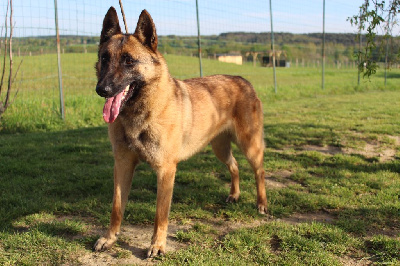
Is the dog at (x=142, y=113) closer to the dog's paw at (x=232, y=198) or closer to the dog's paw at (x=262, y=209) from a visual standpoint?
the dog's paw at (x=232, y=198)

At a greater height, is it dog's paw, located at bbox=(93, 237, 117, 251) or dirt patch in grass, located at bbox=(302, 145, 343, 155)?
dirt patch in grass, located at bbox=(302, 145, 343, 155)

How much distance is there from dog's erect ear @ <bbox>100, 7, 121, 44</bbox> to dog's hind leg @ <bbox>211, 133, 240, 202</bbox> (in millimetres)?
1811

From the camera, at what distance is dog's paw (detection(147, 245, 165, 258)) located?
121 inches

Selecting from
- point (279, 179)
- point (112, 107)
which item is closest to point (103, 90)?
point (112, 107)

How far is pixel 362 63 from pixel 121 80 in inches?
151

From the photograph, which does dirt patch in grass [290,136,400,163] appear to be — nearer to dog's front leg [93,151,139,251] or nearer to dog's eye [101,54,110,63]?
dog's front leg [93,151,139,251]

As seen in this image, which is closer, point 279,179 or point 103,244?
point 103,244

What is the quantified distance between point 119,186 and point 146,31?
1385 mm

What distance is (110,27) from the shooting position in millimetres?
3279

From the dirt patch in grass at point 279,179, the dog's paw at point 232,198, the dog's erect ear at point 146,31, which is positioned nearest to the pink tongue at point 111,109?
the dog's erect ear at point 146,31

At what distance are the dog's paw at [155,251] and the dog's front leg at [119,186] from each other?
38 cm

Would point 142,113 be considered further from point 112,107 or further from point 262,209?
point 262,209

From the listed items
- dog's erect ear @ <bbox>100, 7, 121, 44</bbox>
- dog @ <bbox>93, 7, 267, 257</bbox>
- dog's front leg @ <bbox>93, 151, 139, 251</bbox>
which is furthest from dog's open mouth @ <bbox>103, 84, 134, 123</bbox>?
dog's erect ear @ <bbox>100, 7, 121, 44</bbox>

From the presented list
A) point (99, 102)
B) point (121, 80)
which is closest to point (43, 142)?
point (99, 102)
